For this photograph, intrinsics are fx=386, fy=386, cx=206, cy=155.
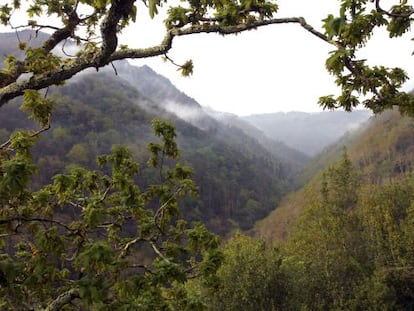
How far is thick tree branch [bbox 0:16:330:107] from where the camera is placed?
5406 millimetres

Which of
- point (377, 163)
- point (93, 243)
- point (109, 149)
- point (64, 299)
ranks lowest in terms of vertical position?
point (109, 149)

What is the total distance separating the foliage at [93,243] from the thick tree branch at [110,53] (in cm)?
94

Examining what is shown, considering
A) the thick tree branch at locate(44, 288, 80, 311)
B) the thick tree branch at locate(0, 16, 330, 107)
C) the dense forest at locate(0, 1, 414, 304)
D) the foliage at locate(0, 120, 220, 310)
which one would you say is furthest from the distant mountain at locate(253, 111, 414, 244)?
the thick tree branch at locate(44, 288, 80, 311)

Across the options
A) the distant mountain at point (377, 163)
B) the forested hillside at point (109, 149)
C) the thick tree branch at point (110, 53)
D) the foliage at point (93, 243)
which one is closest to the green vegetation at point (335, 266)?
the foliage at point (93, 243)

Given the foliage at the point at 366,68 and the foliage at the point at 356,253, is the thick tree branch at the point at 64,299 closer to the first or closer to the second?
the foliage at the point at 366,68

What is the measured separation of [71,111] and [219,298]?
16040 centimetres

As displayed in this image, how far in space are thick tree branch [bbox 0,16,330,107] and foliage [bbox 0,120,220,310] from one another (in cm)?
94

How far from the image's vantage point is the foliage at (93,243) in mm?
4320

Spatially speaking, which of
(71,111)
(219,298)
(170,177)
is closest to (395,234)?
(219,298)

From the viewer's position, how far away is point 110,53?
222 inches

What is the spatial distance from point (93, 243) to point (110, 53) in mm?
2797

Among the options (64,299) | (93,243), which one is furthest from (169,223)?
(93,243)

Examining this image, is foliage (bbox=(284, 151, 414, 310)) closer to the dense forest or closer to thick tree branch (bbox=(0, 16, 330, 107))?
the dense forest

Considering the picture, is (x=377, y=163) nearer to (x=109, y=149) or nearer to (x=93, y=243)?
(x=109, y=149)
